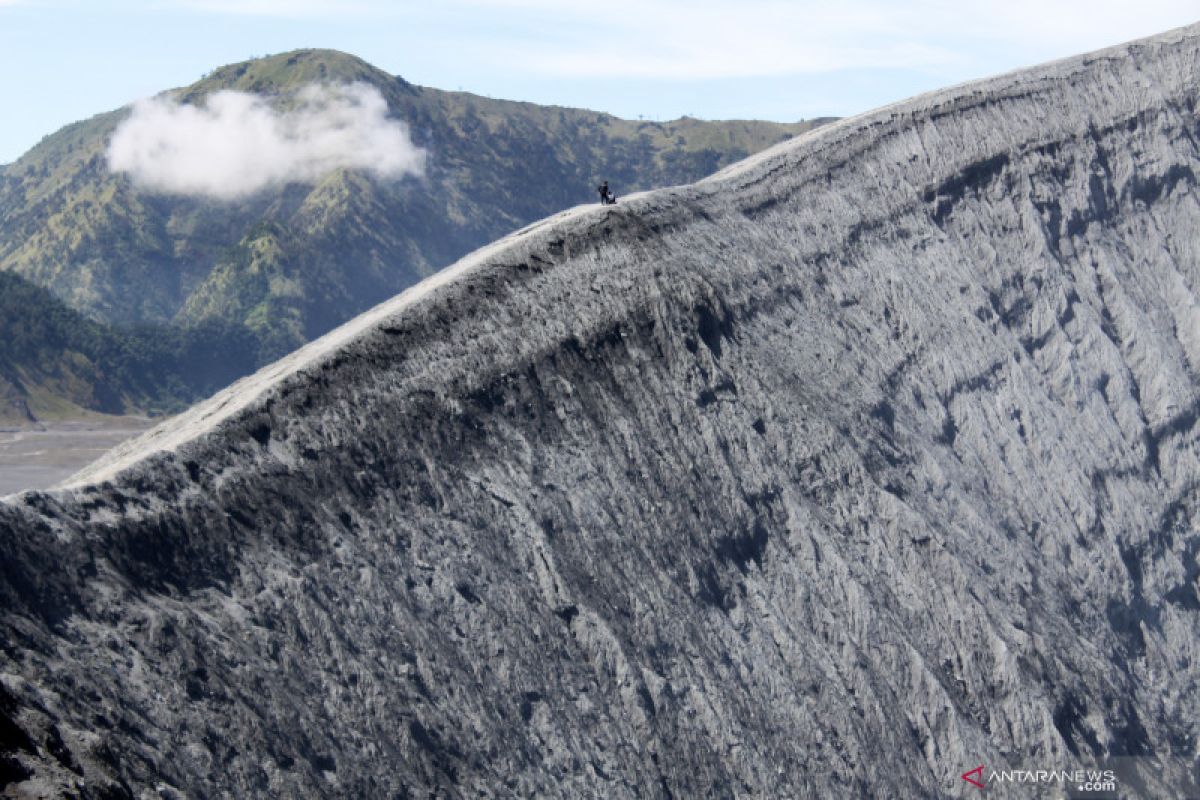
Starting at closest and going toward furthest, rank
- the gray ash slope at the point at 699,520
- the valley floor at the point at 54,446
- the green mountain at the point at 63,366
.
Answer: the gray ash slope at the point at 699,520 → the valley floor at the point at 54,446 → the green mountain at the point at 63,366

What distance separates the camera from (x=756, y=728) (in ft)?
132

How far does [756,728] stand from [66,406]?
14292cm

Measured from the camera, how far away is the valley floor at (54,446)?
12200 cm

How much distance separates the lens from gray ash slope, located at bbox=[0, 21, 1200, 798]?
31.2m

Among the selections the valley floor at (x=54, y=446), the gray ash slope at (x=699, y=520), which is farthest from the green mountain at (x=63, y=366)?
the gray ash slope at (x=699, y=520)

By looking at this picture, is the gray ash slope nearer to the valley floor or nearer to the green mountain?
the valley floor

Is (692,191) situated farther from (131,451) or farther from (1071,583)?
(131,451)

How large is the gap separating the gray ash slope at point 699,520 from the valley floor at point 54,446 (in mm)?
81772

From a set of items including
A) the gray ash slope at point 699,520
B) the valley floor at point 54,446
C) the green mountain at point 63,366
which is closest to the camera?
the gray ash slope at point 699,520

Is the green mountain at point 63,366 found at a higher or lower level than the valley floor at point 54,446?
higher

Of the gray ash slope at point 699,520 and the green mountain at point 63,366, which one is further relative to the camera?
the green mountain at point 63,366

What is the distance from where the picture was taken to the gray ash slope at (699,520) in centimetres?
3123

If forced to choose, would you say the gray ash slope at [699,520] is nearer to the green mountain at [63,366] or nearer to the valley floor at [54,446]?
the valley floor at [54,446]

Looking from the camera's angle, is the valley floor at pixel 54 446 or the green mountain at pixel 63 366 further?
the green mountain at pixel 63 366
